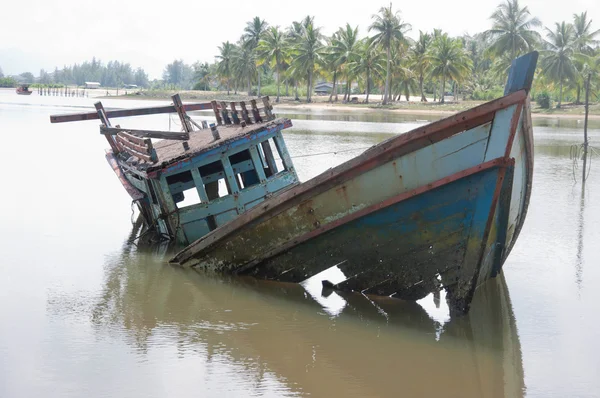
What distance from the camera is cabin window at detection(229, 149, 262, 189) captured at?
11086 millimetres

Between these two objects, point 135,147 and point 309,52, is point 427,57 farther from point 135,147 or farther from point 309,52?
point 135,147

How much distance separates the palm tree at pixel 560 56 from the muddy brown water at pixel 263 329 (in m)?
45.4

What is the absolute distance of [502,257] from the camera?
9.82 meters

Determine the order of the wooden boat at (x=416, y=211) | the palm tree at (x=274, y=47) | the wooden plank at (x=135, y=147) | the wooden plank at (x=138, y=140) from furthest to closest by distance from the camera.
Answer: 1. the palm tree at (x=274, y=47)
2. the wooden plank at (x=135, y=147)
3. the wooden plank at (x=138, y=140)
4. the wooden boat at (x=416, y=211)

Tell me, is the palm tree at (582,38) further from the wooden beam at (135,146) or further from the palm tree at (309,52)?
the wooden beam at (135,146)

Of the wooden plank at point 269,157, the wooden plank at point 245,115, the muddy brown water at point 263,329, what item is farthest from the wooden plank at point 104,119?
the wooden plank at point 269,157

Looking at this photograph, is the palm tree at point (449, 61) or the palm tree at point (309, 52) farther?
the palm tree at point (309, 52)

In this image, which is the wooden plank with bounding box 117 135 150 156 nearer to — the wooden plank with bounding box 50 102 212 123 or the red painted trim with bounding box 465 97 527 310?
the wooden plank with bounding box 50 102 212 123

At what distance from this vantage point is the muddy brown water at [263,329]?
7.11 meters

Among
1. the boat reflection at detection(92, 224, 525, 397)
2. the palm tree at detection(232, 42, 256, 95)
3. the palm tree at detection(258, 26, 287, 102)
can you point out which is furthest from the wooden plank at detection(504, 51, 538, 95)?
the palm tree at detection(232, 42, 256, 95)

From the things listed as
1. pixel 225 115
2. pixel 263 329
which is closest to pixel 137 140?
pixel 225 115

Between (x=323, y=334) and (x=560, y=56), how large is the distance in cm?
5302

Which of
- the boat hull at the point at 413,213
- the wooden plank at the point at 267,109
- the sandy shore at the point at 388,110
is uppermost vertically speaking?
the wooden plank at the point at 267,109

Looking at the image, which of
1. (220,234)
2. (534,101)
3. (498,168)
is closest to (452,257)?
(498,168)
